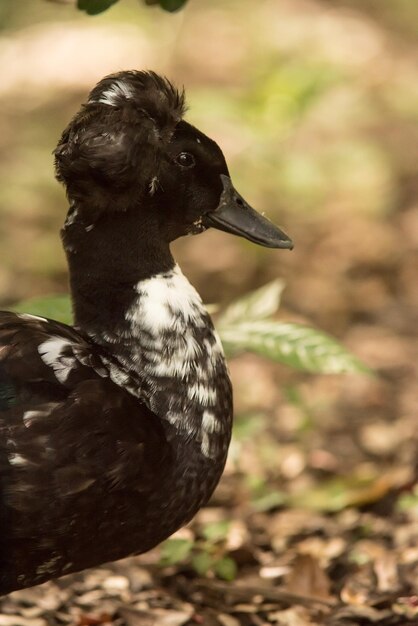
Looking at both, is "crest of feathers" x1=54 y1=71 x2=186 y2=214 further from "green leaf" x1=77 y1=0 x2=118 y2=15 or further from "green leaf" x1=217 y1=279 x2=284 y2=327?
"green leaf" x1=217 y1=279 x2=284 y2=327

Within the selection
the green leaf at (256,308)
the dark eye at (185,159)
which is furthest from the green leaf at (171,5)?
the green leaf at (256,308)

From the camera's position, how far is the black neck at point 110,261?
9.06ft

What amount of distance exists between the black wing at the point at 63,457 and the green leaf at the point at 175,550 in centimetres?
61

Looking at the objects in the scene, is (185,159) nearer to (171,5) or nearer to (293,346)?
(171,5)

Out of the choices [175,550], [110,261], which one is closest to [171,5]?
[110,261]

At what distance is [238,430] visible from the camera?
370 cm

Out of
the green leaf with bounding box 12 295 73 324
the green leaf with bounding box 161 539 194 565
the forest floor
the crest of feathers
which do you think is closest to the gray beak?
the crest of feathers

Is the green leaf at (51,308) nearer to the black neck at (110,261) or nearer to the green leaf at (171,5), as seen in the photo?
the black neck at (110,261)

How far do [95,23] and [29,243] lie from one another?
3.32 m

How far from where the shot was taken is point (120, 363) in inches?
109

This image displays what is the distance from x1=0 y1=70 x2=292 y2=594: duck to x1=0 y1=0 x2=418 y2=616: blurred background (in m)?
0.85

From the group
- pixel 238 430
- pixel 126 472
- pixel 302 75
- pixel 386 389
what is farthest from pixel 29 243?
pixel 126 472

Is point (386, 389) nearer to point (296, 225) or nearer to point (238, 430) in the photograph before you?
point (238, 430)

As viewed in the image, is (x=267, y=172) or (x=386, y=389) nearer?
(x=386, y=389)
